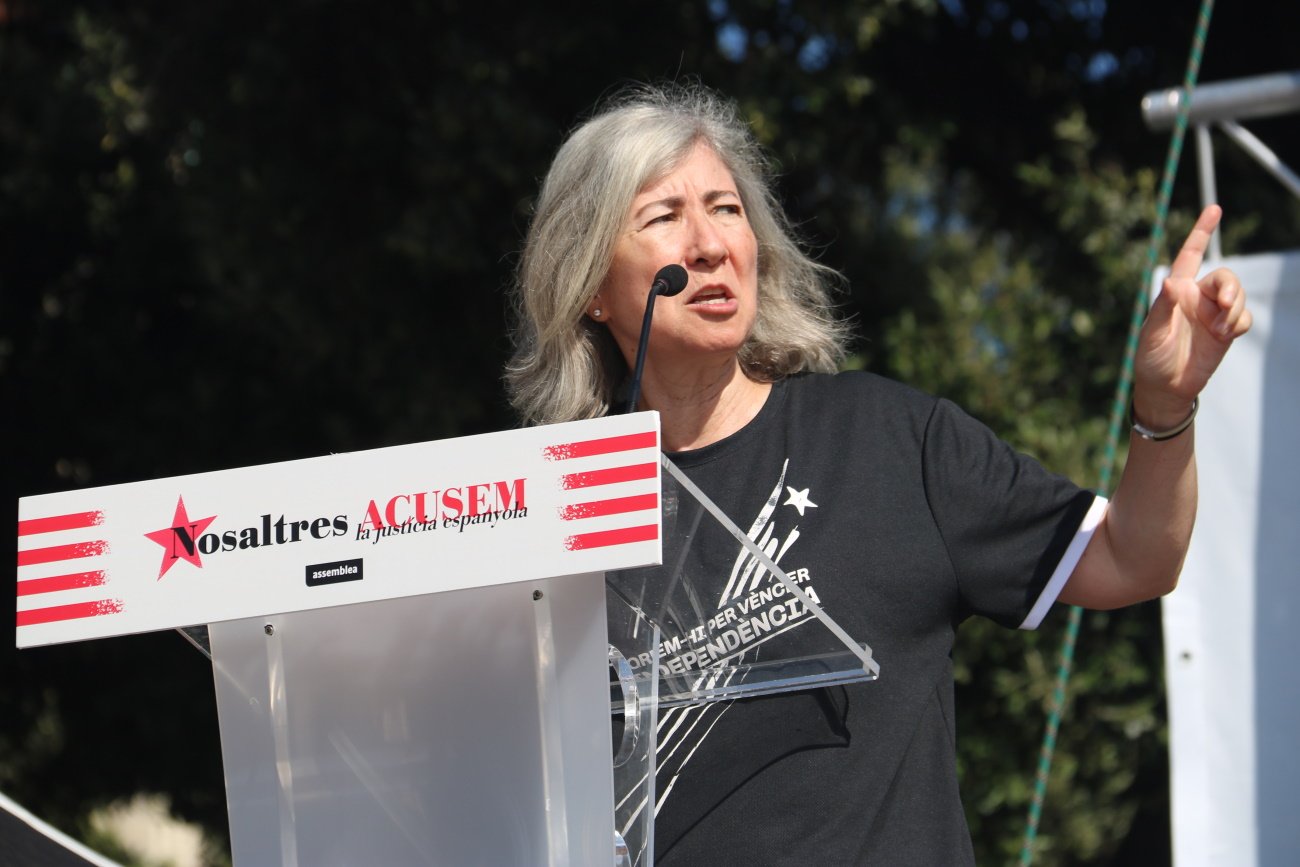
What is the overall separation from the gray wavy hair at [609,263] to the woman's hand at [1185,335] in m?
0.60

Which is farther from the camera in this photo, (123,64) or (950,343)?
(123,64)

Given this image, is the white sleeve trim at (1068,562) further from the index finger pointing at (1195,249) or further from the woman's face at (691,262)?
the woman's face at (691,262)

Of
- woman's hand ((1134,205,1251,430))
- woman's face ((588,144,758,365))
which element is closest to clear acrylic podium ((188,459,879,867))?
woman's face ((588,144,758,365))

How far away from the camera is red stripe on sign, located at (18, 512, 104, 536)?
144 centimetres

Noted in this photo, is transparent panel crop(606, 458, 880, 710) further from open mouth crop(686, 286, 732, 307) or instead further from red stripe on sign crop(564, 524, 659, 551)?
open mouth crop(686, 286, 732, 307)

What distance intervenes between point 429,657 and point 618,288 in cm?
80

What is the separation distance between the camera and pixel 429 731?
151cm

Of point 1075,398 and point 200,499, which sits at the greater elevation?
point 1075,398

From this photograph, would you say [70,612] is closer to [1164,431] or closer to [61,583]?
[61,583]

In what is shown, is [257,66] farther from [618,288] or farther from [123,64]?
[618,288]

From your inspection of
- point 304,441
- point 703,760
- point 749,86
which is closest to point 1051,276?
point 749,86

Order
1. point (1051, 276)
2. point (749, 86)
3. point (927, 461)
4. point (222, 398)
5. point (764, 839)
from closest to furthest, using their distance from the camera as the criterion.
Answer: point (764, 839), point (927, 461), point (749, 86), point (1051, 276), point (222, 398)

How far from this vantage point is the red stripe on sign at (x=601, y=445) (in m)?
1.36

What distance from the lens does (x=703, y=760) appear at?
182cm
